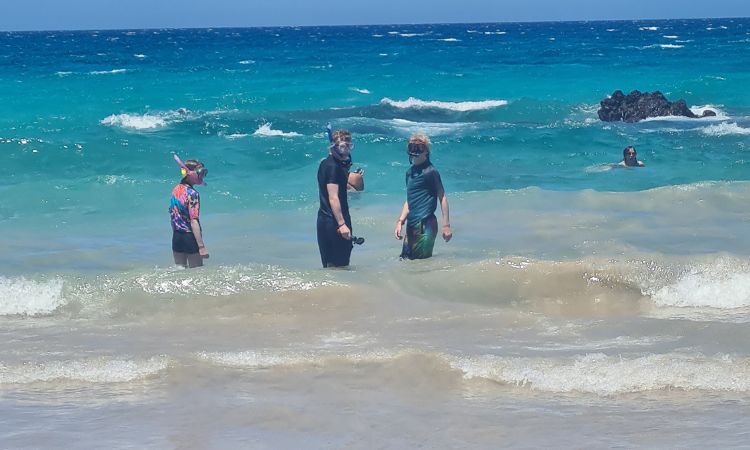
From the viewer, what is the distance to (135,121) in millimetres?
26578

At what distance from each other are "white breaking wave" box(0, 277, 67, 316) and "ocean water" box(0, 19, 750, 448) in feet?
0.07

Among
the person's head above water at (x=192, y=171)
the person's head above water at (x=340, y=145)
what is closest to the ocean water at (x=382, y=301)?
the person's head above water at (x=192, y=171)

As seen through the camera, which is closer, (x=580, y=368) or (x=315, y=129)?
(x=580, y=368)

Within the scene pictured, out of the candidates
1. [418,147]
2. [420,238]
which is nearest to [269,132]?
[420,238]

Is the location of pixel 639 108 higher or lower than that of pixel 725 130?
higher

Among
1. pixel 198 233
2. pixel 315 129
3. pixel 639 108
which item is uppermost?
pixel 198 233

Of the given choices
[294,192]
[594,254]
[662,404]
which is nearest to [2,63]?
[294,192]

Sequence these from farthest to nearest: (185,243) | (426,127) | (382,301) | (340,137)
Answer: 1. (426,127)
2. (185,243)
3. (382,301)
4. (340,137)

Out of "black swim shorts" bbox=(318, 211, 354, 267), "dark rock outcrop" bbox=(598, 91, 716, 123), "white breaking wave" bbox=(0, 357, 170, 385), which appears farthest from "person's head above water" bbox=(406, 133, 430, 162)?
"dark rock outcrop" bbox=(598, 91, 716, 123)

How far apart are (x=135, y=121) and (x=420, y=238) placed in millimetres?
19137

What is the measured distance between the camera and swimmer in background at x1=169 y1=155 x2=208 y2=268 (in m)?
8.34

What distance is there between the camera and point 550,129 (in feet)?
78.0

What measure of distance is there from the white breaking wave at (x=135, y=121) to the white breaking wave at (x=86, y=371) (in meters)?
19.4

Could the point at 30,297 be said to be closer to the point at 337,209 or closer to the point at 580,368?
the point at 337,209
